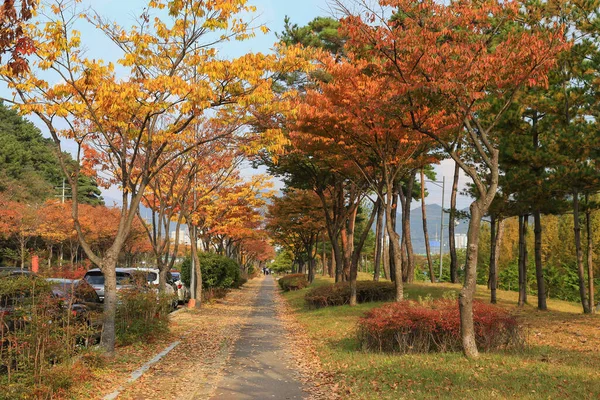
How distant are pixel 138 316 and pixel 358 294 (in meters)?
10.8

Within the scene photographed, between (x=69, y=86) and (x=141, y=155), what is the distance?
8190 mm

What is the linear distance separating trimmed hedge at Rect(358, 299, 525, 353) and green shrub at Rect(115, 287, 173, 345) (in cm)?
501

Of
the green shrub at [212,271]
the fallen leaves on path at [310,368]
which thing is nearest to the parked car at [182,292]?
the green shrub at [212,271]

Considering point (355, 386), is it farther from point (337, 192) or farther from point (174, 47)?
point (337, 192)

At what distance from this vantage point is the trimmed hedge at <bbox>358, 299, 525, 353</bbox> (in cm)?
979

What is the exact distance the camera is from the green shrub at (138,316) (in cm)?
1180

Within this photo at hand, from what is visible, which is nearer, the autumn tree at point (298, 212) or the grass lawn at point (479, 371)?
the grass lawn at point (479, 371)

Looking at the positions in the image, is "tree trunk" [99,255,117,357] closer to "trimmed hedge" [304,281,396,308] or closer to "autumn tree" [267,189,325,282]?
"trimmed hedge" [304,281,396,308]

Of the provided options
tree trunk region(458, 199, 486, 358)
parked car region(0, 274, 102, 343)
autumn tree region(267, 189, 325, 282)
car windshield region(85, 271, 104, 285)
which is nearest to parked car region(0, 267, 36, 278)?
parked car region(0, 274, 102, 343)

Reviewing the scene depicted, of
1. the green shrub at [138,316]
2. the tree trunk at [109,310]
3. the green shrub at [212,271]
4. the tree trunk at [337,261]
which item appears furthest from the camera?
the green shrub at [212,271]

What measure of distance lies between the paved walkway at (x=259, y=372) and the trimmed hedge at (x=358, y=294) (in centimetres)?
646

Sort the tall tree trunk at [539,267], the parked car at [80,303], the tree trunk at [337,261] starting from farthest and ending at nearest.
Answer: the tree trunk at [337,261] < the tall tree trunk at [539,267] < the parked car at [80,303]

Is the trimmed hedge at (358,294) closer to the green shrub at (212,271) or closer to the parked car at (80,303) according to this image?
the green shrub at (212,271)

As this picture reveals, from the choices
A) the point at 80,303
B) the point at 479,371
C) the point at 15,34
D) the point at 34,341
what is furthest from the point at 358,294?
the point at 15,34
